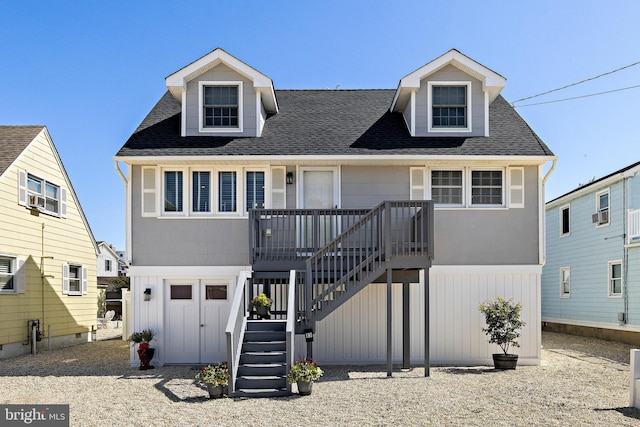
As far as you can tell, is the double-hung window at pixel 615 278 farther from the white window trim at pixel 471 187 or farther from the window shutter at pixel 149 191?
the window shutter at pixel 149 191

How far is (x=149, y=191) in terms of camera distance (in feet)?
42.4

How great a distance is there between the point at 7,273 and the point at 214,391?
8.84m

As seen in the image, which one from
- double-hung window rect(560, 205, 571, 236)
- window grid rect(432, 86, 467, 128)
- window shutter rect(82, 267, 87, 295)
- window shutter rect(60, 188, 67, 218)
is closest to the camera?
window grid rect(432, 86, 467, 128)

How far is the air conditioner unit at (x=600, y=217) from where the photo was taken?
1838cm

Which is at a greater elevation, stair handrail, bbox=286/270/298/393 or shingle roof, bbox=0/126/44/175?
shingle roof, bbox=0/126/44/175

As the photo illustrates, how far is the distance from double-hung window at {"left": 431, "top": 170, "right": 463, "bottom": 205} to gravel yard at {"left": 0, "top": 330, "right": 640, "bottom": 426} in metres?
3.81

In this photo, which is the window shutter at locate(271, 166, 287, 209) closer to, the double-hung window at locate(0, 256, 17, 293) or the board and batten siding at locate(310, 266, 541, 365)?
the board and batten siding at locate(310, 266, 541, 365)

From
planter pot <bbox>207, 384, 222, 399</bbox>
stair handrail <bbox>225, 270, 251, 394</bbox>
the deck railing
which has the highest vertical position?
the deck railing

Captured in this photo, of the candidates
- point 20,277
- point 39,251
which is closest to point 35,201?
point 39,251

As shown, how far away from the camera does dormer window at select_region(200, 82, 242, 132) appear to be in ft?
44.0

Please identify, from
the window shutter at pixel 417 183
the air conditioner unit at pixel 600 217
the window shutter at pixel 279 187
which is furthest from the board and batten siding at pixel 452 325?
the air conditioner unit at pixel 600 217

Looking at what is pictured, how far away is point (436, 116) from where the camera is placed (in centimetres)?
1366

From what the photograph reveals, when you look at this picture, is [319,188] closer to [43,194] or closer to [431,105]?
[431,105]

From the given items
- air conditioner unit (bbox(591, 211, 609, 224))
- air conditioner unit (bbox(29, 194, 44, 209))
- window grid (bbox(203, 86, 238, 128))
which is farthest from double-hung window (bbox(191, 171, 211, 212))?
air conditioner unit (bbox(591, 211, 609, 224))
